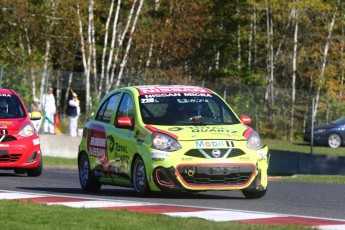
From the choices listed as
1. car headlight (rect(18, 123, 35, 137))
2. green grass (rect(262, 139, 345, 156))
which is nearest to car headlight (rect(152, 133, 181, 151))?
car headlight (rect(18, 123, 35, 137))

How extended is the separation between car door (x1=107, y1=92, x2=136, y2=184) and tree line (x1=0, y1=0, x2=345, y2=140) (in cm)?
2943

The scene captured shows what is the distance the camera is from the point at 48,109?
3834 cm

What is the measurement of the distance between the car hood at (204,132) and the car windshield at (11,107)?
23.1 ft

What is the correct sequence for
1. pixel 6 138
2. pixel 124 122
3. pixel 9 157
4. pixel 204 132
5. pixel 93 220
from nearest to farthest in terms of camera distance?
pixel 93 220
pixel 204 132
pixel 124 122
pixel 6 138
pixel 9 157

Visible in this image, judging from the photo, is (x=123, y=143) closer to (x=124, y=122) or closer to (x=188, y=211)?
(x=124, y=122)

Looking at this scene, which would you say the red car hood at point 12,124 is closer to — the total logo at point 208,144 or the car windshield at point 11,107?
the car windshield at point 11,107

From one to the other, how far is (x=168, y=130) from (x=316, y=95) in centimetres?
2491

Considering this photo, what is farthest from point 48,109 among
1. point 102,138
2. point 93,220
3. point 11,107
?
point 93,220

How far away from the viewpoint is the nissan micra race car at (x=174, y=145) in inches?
613

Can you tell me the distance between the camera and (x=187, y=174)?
15562 millimetres

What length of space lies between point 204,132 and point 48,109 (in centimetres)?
2287

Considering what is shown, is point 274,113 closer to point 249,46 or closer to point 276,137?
point 276,137

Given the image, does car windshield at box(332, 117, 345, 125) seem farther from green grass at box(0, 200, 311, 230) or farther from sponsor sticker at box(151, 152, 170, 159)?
green grass at box(0, 200, 311, 230)

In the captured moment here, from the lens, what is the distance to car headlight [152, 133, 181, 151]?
15625 mm
